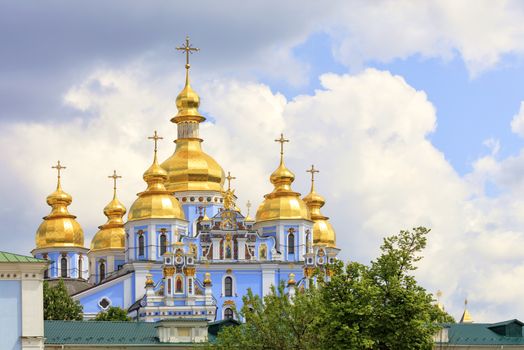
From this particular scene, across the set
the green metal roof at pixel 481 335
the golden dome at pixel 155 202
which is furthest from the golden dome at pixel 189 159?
the green metal roof at pixel 481 335

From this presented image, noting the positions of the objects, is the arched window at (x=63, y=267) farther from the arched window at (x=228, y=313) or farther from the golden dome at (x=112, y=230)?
the arched window at (x=228, y=313)

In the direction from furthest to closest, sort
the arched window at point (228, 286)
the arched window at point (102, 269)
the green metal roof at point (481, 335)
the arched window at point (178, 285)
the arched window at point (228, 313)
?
the arched window at point (102, 269), the arched window at point (228, 286), the arched window at point (228, 313), the arched window at point (178, 285), the green metal roof at point (481, 335)

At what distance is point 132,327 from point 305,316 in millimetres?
13265

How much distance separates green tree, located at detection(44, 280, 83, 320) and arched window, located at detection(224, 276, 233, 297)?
33.6 ft

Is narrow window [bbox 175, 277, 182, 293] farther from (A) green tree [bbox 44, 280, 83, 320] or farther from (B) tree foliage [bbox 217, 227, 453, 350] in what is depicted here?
(B) tree foliage [bbox 217, 227, 453, 350]

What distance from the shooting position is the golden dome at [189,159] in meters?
106

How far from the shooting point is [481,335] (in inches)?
2707

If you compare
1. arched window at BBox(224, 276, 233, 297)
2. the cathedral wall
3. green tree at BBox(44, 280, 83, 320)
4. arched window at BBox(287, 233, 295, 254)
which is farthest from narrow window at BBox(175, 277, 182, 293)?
the cathedral wall

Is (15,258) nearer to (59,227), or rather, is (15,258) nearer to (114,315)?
(114,315)

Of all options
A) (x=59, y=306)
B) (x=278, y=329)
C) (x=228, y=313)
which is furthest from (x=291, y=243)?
(x=278, y=329)

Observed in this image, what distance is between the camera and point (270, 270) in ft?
325

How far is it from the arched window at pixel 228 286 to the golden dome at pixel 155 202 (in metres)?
4.70

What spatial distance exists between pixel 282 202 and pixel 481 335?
34325mm

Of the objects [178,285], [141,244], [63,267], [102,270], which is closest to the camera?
[178,285]
